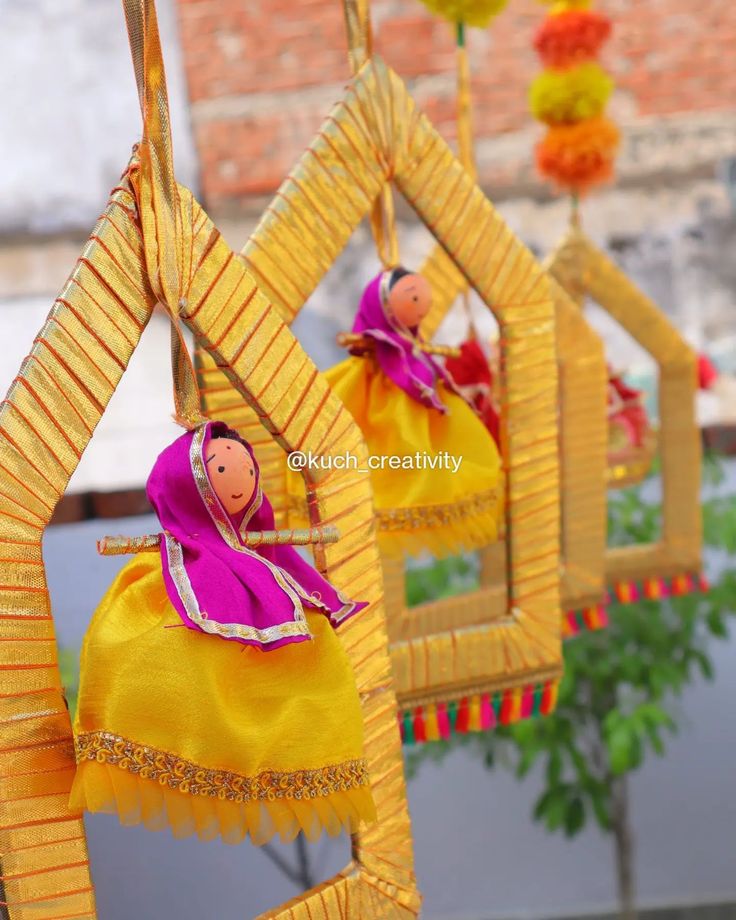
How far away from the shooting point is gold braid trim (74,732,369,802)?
1.76 feet

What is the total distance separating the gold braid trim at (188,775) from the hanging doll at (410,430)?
0.29 m

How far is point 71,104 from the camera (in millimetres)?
1289

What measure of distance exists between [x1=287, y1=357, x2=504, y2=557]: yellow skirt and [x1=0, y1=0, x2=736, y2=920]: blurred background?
1.13 ft

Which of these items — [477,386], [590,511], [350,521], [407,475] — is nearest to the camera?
[350,521]

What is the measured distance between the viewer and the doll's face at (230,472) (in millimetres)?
556

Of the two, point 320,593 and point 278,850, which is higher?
point 320,593

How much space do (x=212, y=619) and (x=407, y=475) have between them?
0.33 metres

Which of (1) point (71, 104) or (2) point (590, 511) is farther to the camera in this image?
(1) point (71, 104)

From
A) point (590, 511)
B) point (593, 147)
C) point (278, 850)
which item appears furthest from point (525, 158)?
point (278, 850)

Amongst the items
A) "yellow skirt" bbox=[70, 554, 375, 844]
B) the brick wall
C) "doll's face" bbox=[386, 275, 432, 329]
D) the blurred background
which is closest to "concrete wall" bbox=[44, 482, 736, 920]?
the blurred background

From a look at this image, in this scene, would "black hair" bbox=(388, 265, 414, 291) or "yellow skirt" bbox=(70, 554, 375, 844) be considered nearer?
"yellow skirt" bbox=(70, 554, 375, 844)

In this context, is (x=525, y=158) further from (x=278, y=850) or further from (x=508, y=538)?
(x=278, y=850)

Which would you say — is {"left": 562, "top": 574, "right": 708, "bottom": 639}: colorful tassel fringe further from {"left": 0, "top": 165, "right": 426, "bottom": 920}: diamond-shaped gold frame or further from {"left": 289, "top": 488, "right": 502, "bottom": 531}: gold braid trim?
{"left": 0, "top": 165, "right": 426, "bottom": 920}: diamond-shaped gold frame

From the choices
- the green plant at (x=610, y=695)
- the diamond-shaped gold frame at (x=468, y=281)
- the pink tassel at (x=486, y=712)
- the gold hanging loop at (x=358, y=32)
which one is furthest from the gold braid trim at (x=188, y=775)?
the green plant at (x=610, y=695)
